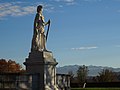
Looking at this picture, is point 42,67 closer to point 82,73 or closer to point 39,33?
point 39,33

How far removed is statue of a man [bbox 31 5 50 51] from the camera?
20141 millimetres

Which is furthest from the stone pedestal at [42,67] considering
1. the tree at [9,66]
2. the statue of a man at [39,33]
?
the tree at [9,66]

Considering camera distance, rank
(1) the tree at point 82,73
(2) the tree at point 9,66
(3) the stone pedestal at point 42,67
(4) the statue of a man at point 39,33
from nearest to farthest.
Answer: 1. (3) the stone pedestal at point 42,67
2. (4) the statue of a man at point 39,33
3. (2) the tree at point 9,66
4. (1) the tree at point 82,73

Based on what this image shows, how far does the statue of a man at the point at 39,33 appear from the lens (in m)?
20.1

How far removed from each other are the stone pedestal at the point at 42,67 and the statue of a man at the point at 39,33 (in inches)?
18.4

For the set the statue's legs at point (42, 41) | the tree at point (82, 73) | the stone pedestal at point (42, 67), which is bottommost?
the tree at point (82, 73)

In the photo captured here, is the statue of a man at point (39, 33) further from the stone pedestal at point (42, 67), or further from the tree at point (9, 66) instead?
the tree at point (9, 66)

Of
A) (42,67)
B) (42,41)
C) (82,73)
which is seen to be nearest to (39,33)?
(42,41)

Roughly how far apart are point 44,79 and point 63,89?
10.0ft

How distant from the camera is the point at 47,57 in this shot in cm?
2009

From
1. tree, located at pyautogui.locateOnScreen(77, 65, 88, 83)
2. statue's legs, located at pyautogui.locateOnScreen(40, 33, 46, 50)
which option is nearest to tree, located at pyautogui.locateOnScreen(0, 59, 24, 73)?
tree, located at pyautogui.locateOnScreen(77, 65, 88, 83)

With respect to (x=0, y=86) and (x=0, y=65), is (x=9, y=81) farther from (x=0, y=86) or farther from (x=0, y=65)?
(x=0, y=65)

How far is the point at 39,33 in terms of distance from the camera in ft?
67.2

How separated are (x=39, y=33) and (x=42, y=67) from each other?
7.73ft
